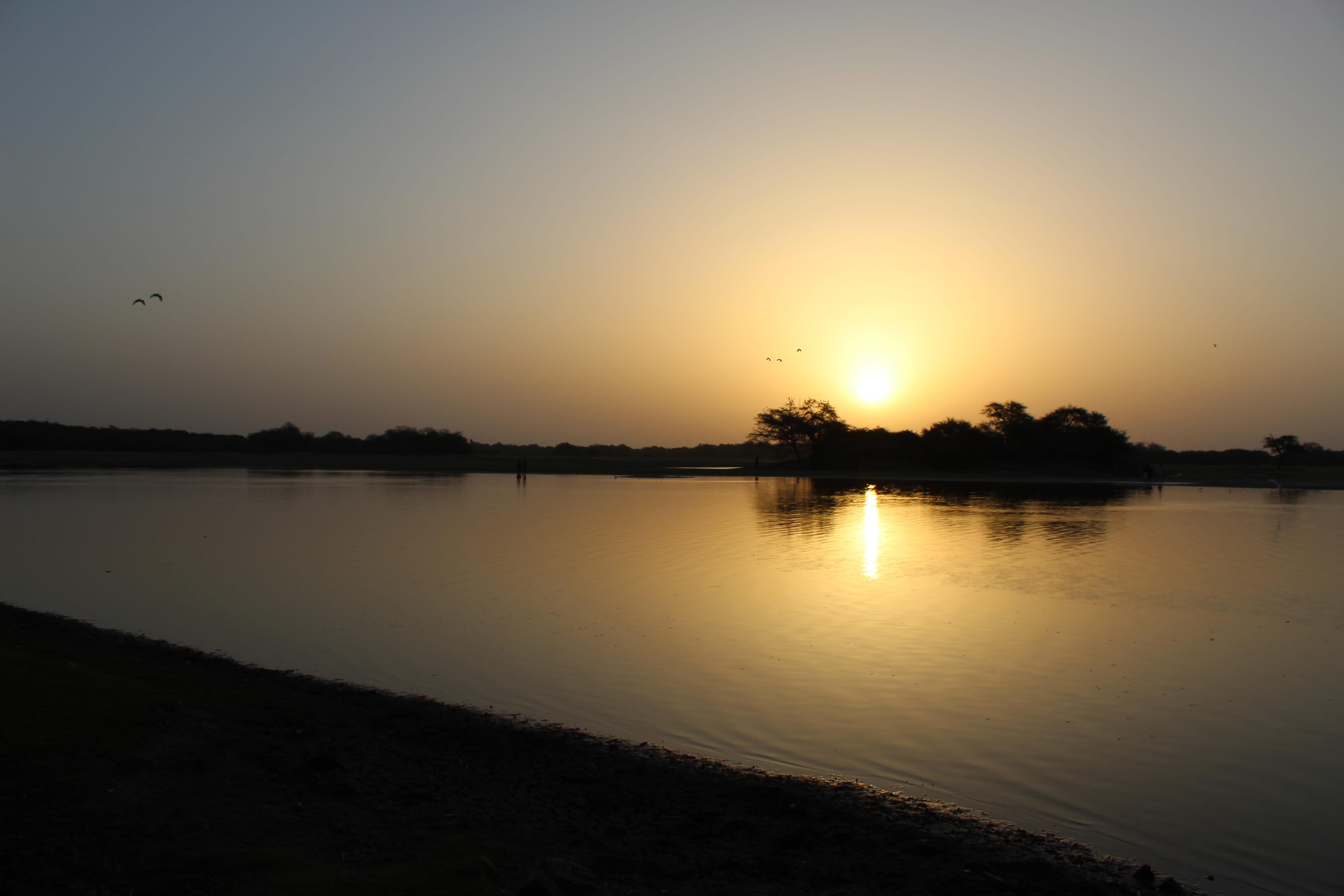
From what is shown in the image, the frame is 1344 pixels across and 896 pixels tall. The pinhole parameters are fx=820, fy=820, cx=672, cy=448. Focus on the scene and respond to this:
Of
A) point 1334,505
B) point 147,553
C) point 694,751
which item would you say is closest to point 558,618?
point 694,751

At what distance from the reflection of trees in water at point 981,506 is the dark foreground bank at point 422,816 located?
1799 centimetres

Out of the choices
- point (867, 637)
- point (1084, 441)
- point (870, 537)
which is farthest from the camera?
point (1084, 441)

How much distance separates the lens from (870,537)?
24.6 m

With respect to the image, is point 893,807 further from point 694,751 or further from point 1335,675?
point 1335,675

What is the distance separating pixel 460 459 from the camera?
344 feet

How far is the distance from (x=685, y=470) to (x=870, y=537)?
192ft

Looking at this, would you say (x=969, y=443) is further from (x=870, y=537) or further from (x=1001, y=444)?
(x=870, y=537)

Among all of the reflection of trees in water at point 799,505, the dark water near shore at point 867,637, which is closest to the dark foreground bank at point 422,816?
the dark water near shore at point 867,637

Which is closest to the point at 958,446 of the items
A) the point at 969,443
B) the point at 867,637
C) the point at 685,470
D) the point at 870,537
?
the point at 969,443

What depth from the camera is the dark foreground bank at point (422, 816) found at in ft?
16.5

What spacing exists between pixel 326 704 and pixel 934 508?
105ft

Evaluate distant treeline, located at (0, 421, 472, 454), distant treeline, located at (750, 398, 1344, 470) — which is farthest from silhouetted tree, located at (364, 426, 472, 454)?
distant treeline, located at (750, 398, 1344, 470)

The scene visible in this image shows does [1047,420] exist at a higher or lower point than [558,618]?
higher

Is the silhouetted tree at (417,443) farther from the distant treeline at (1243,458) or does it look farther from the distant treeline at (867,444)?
the distant treeline at (1243,458)
